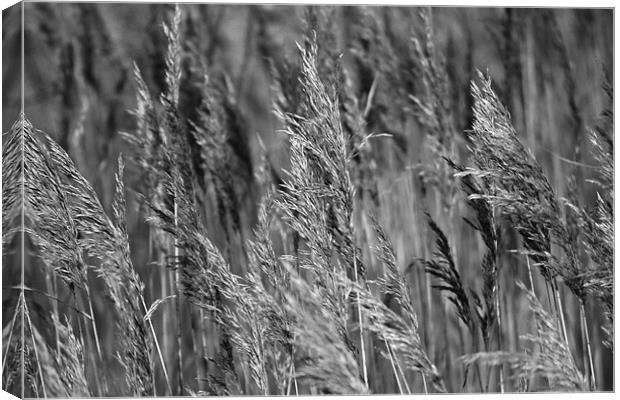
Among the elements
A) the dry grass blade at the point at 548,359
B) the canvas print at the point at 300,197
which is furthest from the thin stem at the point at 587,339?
the dry grass blade at the point at 548,359

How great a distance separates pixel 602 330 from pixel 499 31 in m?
1.35

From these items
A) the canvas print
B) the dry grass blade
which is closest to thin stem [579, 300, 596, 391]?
the canvas print

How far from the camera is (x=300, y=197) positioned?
166 inches

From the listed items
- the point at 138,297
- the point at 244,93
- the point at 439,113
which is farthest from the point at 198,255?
the point at 439,113

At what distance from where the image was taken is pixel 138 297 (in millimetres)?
4332

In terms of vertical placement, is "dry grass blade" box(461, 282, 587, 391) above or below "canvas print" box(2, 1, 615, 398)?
below

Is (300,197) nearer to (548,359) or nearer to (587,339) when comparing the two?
(548,359)

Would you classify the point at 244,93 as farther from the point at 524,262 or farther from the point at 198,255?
the point at 524,262

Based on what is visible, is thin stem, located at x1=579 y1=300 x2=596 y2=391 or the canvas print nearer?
the canvas print

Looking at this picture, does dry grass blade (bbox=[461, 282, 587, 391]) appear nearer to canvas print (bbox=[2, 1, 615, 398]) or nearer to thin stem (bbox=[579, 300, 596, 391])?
canvas print (bbox=[2, 1, 615, 398])

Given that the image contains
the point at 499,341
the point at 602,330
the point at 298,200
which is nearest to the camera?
the point at 298,200

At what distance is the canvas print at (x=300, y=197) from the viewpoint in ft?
13.9

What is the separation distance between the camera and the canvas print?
4250 mm

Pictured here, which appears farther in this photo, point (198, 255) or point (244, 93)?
point (244, 93)
